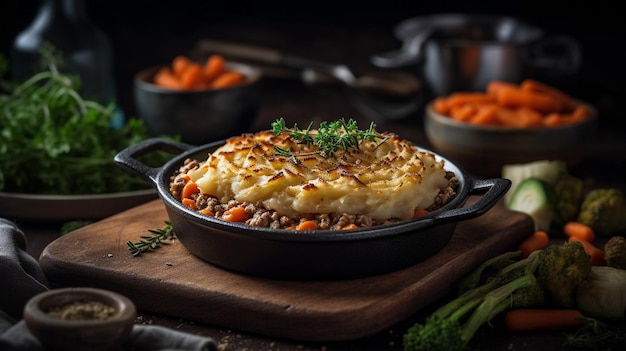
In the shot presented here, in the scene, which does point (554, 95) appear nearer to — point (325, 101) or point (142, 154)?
point (325, 101)

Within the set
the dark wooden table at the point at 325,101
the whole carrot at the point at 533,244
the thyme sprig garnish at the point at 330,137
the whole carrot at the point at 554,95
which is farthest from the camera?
the whole carrot at the point at 554,95

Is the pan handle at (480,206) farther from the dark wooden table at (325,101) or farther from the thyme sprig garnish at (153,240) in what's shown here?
the thyme sprig garnish at (153,240)

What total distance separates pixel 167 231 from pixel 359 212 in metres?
1.01

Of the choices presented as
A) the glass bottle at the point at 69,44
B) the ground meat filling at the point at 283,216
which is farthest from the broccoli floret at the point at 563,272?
the glass bottle at the point at 69,44

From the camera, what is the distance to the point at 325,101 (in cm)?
759

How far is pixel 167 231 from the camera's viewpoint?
13.4ft

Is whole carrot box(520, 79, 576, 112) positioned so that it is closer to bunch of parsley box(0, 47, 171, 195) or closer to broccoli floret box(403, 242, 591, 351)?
broccoli floret box(403, 242, 591, 351)

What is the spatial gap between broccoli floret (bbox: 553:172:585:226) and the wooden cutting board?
26.0 inches

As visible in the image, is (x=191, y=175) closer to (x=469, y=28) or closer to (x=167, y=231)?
(x=167, y=231)

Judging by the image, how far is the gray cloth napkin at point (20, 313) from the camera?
10.0 ft

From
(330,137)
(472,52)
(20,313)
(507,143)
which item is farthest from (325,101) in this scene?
(20,313)

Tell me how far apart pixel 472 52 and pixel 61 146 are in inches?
118

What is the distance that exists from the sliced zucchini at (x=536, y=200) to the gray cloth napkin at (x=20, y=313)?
2.08 metres

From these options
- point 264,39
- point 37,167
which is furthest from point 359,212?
point 264,39
